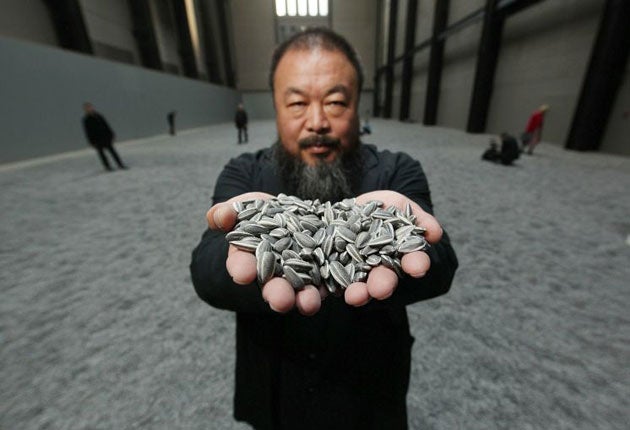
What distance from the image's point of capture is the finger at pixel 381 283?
0.90m

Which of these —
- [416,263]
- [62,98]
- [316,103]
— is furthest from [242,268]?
[62,98]

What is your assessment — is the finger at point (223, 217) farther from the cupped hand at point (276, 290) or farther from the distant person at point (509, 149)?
the distant person at point (509, 149)

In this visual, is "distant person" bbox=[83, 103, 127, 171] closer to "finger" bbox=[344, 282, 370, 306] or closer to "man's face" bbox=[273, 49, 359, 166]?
"man's face" bbox=[273, 49, 359, 166]

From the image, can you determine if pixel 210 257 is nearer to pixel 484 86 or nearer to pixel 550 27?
pixel 550 27

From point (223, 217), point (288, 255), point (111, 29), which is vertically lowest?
point (288, 255)

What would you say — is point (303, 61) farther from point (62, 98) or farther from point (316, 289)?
point (62, 98)

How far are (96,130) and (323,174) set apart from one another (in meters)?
8.75

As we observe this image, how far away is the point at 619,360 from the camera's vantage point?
212cm

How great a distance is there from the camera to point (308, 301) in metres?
0.91

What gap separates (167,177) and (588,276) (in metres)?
8.16

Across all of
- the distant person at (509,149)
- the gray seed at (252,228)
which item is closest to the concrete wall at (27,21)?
the gray seed at (252,228)

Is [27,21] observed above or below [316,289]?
above

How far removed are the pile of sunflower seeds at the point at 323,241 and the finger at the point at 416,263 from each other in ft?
0.10

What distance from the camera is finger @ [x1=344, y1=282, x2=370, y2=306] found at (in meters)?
0.91
